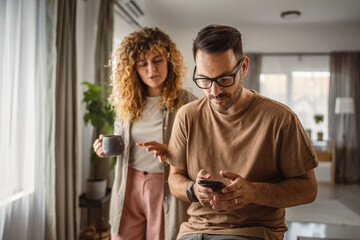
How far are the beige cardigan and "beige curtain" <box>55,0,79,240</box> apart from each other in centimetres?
83

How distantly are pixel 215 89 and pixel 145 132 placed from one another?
649mm

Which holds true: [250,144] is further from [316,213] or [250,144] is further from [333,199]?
[333,199]

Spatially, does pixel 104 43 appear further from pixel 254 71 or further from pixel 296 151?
pixel 254 71

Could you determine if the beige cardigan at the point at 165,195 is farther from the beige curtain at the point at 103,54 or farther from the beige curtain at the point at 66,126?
the beige curtain at the point at 103,54

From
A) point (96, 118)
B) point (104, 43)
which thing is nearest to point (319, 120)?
point (104, 43)

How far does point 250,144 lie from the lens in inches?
42.4

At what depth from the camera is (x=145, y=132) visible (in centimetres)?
158

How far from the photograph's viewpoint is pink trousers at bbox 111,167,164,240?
151 cm

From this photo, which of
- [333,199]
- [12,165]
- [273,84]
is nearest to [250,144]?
[12,165]

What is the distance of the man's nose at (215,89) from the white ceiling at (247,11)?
358 cm

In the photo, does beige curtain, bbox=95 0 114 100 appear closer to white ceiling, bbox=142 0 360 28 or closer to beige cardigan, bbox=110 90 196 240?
white ceiling, bbox=142 0 360 28

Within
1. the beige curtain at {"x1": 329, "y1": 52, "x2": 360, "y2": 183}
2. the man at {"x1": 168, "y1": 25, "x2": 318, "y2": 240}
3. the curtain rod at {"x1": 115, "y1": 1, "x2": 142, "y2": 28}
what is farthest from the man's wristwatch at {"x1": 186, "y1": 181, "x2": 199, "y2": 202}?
the beige curtain at {"x1": 329, "y1": 52, "x2": 360, "y2": 183}

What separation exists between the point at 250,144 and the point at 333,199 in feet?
14.7

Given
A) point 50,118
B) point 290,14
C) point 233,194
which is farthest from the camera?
point 290,14
